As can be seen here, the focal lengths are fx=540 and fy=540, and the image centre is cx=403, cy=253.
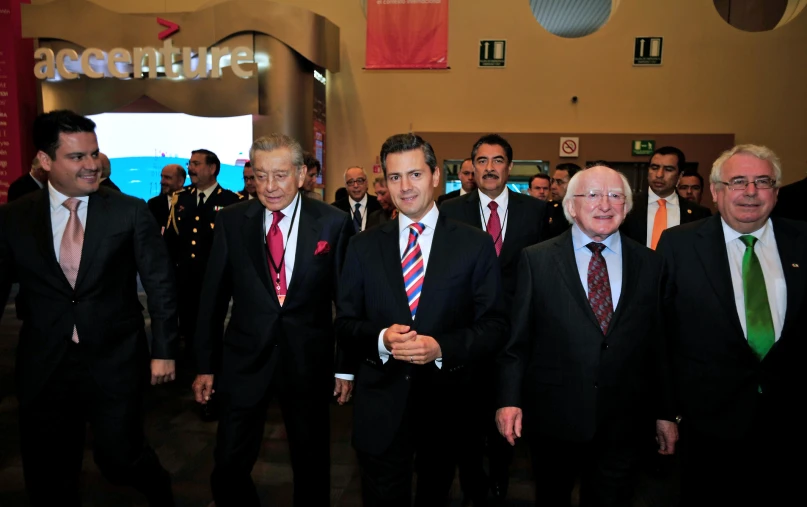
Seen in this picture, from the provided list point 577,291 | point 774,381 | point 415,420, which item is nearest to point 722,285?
point 774,381

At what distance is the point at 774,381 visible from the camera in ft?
6.72

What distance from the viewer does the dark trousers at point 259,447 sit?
2299 millimetres

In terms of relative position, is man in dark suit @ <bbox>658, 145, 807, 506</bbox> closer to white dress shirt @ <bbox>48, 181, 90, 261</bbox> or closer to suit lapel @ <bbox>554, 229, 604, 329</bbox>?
suit lapel @ <bbox>554, 229, 604, 329</bbox>

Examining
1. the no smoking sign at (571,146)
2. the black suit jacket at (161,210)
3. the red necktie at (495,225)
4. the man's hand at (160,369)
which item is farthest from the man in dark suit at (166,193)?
the no smoking sign at (571,146)

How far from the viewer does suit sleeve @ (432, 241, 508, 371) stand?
6.46ft

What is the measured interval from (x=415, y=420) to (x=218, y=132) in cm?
853

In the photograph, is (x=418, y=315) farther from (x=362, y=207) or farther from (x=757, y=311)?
(x=362, y=207)

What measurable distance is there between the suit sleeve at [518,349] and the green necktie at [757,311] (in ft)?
2.69

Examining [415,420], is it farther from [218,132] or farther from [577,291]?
[218,132]

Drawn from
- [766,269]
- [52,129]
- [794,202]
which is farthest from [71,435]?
[794,202]

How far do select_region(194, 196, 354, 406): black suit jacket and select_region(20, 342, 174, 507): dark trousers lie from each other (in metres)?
0.40

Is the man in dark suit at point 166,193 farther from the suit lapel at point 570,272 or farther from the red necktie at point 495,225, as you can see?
the suit lapel at point 570,272

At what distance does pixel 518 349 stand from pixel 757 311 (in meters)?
0.93

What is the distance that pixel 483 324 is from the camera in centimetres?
208
